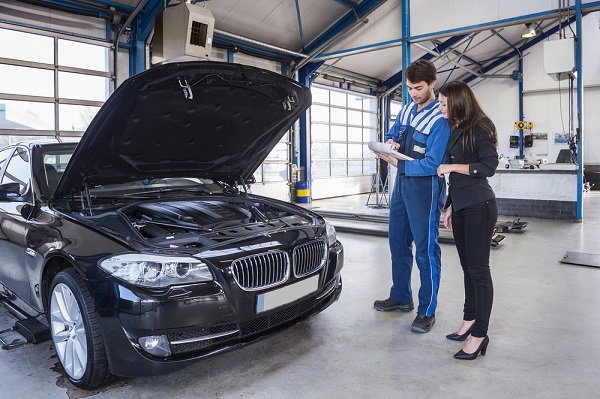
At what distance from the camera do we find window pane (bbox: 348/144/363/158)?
12586 mm

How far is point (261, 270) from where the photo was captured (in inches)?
73.6

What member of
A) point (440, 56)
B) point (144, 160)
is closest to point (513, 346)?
point (144, 160)

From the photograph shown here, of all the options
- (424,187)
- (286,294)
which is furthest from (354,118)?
(286,294)

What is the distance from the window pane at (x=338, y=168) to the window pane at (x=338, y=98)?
1599mm

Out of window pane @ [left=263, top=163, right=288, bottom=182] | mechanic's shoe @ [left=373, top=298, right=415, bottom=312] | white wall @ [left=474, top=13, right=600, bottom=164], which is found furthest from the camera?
white wall @ [left=474, top=13, right=600, bottom=164]

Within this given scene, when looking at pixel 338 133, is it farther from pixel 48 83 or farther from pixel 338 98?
pixel 48 83

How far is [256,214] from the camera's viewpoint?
2.56 metres

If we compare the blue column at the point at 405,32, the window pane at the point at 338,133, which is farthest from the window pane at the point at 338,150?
the blue column at the point at 405,32

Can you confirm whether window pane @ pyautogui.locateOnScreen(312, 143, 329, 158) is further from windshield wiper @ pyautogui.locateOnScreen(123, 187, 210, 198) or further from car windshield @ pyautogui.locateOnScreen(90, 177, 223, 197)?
windshield wiper @ pyautogui.locateOnScreen(123, 187, 210, 198)

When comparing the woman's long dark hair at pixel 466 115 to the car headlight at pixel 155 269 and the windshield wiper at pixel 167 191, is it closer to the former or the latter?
the car headlight at pixel 155 269

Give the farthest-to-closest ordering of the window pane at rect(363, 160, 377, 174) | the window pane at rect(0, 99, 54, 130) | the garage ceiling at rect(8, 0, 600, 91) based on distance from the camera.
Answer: the window pane at rect(363, 160, 377, 174)
the garage ceiling at rect(8, 0, 600, 91)
the window pane at rect(0, 99, 54, 130)

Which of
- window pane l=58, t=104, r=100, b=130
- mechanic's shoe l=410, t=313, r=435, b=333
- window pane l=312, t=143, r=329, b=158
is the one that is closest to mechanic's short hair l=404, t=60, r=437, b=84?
mechanic's shoe l=410, t=313, r=435, b=333

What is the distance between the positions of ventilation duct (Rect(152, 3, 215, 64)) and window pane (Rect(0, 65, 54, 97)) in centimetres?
191

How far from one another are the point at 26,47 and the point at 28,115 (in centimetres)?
92
